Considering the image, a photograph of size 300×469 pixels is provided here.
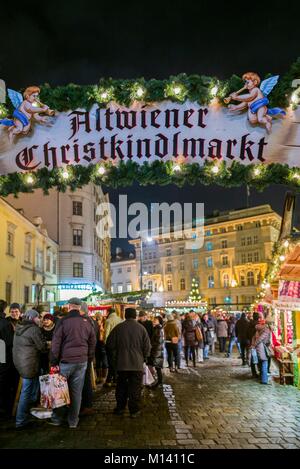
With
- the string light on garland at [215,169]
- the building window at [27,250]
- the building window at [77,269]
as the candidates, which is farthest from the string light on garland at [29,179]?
the building window at [77,269]

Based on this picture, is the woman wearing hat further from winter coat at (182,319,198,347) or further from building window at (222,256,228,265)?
building window at (222,256,228,265)

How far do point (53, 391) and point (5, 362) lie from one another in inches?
55.6

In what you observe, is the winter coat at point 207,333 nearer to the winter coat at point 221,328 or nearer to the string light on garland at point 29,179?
the winter coat at point 221,328

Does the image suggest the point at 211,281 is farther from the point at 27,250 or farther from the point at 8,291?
the point at 8,291

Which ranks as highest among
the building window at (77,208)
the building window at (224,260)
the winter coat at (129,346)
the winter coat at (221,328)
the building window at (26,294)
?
the building window at (77,208)

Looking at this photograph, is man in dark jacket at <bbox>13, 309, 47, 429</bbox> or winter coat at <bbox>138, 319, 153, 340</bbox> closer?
man in dark jacket at <bbox>13, 309, 47, 429</bbox>

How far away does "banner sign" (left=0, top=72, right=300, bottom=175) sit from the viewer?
7.79m

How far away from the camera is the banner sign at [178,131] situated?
7793 mm

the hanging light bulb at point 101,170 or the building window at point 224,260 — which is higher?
the building window at point 224,260

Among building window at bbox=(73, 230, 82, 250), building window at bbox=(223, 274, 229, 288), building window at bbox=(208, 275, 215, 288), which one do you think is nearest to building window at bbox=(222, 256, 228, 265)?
building window at bbox=(223, 274, 229, 288)

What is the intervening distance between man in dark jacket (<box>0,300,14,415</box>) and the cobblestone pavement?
0.72m

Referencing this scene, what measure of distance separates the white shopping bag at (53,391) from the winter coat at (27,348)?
1.33ft
